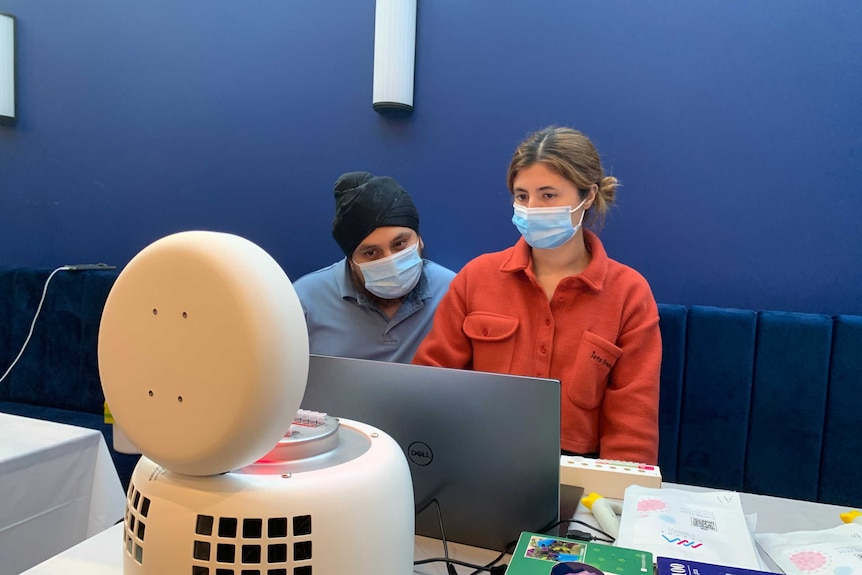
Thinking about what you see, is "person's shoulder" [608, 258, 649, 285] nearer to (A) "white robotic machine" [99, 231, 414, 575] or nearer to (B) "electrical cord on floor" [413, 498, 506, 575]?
(B) "electrical cord on floor" [413, 498, 506, 575]

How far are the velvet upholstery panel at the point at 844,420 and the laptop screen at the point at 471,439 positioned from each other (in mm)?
1248

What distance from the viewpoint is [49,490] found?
129 centimetres

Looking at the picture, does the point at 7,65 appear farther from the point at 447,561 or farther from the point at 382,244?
the point at 447,561

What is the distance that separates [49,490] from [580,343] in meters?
1.21

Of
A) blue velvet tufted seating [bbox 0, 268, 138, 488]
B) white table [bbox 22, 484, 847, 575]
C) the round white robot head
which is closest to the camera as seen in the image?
the round white robot head

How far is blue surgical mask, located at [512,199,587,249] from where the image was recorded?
145cm

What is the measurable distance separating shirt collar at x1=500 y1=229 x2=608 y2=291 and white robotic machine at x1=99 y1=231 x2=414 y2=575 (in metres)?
0.97

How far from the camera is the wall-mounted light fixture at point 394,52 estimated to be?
1959mm

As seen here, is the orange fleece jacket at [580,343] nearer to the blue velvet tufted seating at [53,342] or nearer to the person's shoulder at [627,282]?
the person's shoulder at [627,282]

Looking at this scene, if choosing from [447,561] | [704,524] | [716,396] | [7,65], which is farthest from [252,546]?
[7,65]

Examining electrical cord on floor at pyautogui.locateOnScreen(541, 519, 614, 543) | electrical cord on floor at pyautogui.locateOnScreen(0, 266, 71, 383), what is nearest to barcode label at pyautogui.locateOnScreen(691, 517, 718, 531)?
electrical cord on floor at pyautogui.locateOnScreen(541, 519, 614, 543)

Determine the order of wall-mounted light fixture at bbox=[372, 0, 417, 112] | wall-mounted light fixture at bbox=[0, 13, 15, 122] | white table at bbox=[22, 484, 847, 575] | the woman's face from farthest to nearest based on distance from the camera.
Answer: wall-mounted light fixture at bbox=[0, 13, 15, 122] → wall-mounted light fixture at bbox=[372, 0, 417, 112] → the woman's face → white table at bbox=[22, 484, 847, 575]

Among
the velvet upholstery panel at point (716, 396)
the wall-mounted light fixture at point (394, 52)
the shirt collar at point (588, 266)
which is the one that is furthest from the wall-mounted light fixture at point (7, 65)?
the velvet upholstery panel at point (716, 396)

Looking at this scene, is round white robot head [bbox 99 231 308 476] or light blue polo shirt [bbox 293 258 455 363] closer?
round white robot head [bbox 99 231 308 476]
